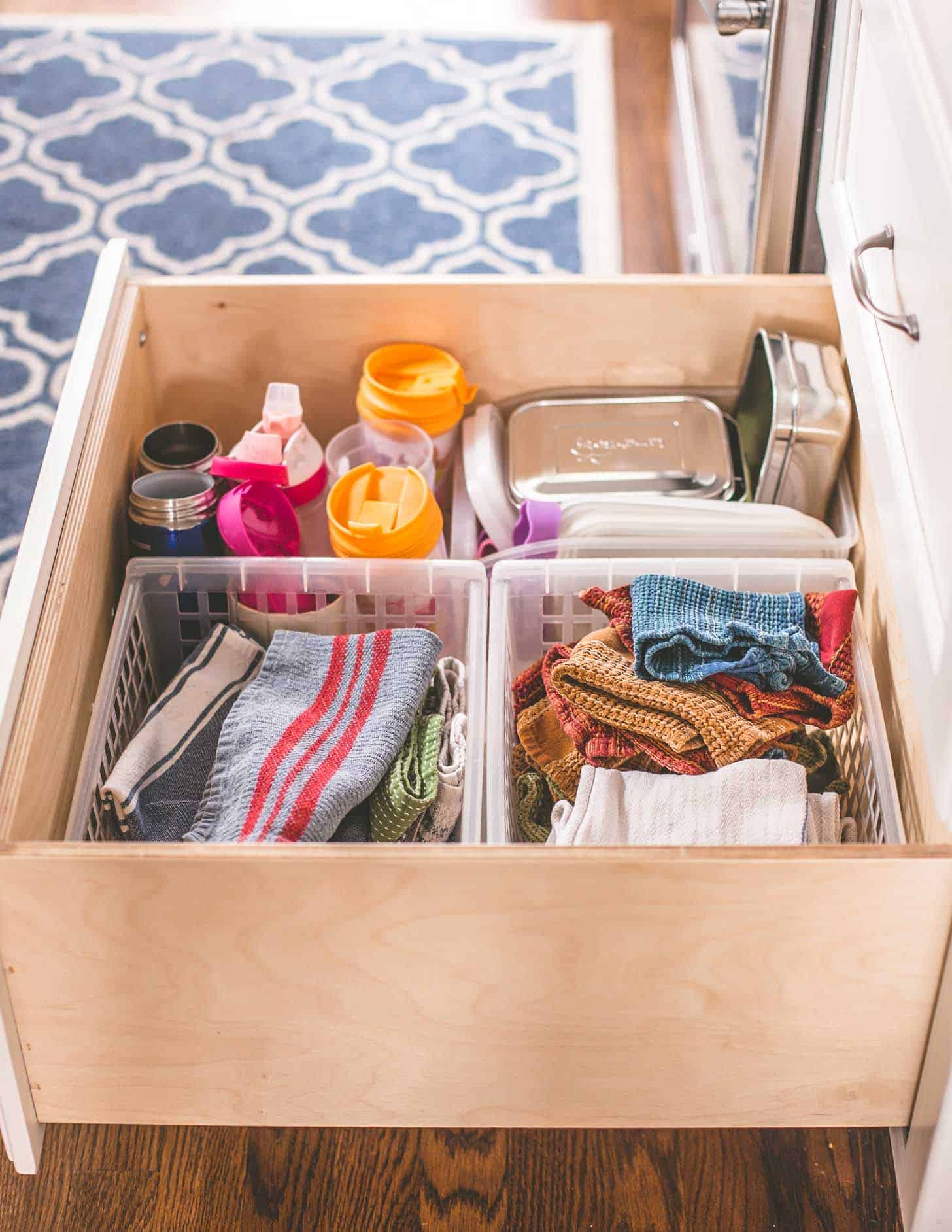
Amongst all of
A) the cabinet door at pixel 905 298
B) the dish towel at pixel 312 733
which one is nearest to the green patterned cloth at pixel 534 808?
the dish towel at pixel 312 733

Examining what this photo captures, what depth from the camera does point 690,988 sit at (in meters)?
0.91

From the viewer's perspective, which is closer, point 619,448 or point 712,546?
point 712,546

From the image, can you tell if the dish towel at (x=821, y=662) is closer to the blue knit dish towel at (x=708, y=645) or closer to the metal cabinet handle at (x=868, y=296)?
the blue knit dish towel at (x=708, y=645)

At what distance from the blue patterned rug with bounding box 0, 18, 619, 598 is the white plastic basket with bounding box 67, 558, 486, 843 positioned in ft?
2.38

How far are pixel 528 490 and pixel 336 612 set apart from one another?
9.6 inches

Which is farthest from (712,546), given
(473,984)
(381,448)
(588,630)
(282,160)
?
(282,160)

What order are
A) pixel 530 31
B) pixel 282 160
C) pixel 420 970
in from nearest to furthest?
pixel 420 970
pixel 282 160
pixel 530 31

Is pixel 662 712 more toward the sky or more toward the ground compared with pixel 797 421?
more toward the ground

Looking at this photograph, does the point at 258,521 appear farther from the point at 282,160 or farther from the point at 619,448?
the point at 282,160

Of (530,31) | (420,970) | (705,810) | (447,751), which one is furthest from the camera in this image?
(530,31)

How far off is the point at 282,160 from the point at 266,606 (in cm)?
138

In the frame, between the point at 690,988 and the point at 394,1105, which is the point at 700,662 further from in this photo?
the point at 394,1105

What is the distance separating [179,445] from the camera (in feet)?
4.30

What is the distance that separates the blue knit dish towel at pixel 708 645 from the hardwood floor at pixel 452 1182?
1.23ft
